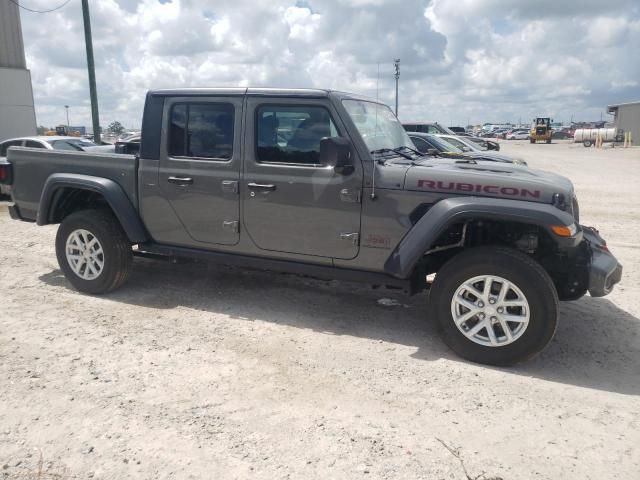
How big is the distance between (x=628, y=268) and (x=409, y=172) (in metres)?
3.76

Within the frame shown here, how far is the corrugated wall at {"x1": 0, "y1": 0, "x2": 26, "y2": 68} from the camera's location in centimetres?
1975

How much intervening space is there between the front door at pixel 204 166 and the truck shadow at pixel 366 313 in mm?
756

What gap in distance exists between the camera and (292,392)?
3.45 m

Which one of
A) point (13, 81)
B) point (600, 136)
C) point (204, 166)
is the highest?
point (13, 81)

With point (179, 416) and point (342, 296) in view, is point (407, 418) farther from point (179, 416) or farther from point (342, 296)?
point (342, 296)

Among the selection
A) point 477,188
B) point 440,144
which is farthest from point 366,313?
point 440,144

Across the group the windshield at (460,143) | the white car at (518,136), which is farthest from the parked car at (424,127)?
the white car at (518,136)

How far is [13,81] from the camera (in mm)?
20547

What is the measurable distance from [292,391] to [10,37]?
22.2 m

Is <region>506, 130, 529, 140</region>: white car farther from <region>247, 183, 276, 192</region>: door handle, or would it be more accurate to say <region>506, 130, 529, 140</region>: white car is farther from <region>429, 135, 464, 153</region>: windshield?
<region>247, 183, 276, 192</region>: door handle

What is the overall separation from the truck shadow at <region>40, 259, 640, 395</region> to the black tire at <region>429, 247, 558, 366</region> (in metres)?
0.14

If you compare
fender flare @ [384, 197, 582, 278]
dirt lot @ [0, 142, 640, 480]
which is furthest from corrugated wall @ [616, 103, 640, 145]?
fender flare @ [384, 197, 582, 278]

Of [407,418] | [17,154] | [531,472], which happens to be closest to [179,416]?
[407,418]

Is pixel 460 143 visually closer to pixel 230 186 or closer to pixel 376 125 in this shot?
pixel 376 125
